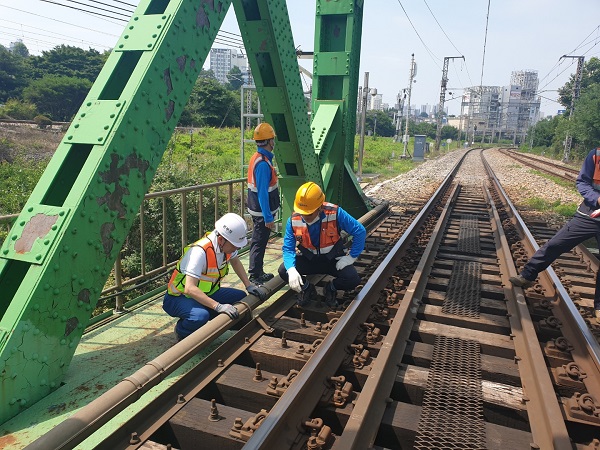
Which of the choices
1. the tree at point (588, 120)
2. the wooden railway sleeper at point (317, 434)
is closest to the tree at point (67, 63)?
the tree at point (588, 120)

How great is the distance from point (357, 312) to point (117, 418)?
2.14m

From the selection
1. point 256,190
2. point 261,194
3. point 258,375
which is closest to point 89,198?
point 258,375

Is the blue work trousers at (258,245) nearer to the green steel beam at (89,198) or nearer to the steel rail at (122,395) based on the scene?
the steel rail at (122,395)

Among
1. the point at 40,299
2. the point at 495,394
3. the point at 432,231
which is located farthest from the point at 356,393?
the point at 432,231

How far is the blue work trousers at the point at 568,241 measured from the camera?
4.40 meters

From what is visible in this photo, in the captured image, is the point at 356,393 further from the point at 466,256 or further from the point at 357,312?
the point at 466,256

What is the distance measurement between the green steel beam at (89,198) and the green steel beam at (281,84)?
1.50m

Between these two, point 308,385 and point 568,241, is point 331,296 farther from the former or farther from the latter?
point 568,241

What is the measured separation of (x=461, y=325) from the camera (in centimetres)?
415

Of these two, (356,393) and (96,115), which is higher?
(96,115)

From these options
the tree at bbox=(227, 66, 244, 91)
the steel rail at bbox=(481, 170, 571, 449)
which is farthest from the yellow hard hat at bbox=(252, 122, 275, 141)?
the tree at bbox=(227, 66, 244, 91)

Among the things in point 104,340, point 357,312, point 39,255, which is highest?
point 39,255

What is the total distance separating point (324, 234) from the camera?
4582 millimetres

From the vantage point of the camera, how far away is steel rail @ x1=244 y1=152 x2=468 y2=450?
7.78ft
